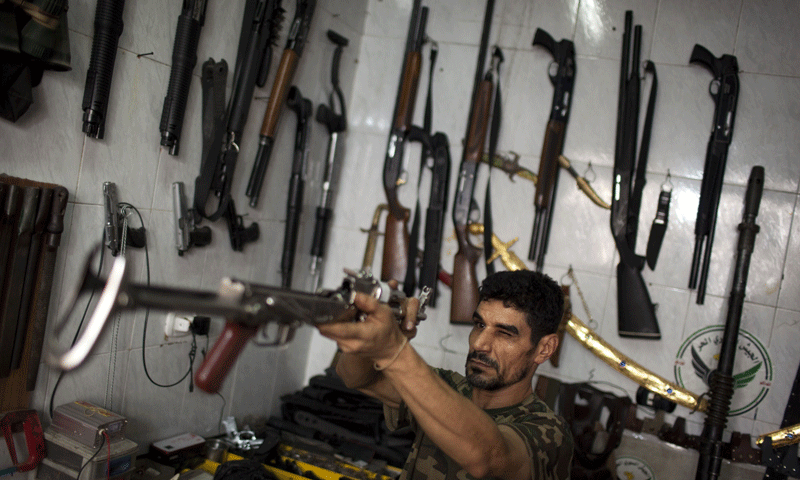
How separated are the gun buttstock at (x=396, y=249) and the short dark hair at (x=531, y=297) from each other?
159 centimetres

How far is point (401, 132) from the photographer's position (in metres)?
3.77

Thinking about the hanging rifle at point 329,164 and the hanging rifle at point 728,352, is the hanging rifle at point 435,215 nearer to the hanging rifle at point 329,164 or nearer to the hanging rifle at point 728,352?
the hanging rifle at point 329,164

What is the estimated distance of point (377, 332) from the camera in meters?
1.38

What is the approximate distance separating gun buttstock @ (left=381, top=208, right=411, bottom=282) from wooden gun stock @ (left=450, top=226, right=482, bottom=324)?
0.32m

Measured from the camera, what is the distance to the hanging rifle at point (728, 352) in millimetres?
2975

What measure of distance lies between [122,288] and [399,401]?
1.17 meters

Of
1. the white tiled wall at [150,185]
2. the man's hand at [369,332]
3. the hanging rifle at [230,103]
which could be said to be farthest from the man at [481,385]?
the hanging rifle at [230,103]

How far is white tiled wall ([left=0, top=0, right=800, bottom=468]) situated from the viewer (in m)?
2.64

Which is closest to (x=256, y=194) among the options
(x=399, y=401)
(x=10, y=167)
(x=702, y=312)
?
(x=10, y=167)

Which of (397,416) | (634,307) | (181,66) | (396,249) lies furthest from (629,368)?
(181,66)

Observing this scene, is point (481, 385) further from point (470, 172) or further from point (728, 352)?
point (470, 172)

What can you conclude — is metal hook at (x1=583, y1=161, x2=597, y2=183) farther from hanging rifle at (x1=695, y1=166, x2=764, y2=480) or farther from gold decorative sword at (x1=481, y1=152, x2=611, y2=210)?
hanging rifle at (x1=695, y1=166, x2=764, y2=480)

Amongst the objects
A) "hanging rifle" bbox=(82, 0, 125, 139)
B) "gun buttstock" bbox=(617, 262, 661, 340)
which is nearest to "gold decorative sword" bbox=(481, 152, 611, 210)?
"gun buttstock" bbox=(617, 262, 661, 340)

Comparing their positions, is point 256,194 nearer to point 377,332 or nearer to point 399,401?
point 399,401
